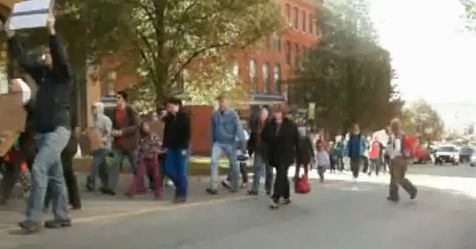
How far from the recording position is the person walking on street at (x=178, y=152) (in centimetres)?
1327

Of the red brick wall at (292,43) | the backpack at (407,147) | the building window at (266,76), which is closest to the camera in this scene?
the backpack at (407,147)

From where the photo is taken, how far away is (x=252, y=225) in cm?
1080

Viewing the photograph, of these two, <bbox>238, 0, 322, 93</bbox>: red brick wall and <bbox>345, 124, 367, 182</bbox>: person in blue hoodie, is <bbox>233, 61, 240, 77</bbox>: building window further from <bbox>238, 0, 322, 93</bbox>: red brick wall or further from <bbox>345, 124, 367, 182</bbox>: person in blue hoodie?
<bbox>238, 0, 322, 93</bbox>: red brick wall

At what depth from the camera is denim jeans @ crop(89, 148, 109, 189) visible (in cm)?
1430

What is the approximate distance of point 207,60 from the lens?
28.9m

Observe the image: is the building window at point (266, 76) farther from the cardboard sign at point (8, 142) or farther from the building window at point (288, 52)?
the cardboard sign at point (8, 142)

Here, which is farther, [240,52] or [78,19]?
[240,52]

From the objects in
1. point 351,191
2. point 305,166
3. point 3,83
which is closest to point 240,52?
point 3,83

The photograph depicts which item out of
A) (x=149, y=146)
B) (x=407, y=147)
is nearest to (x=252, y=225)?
(x=149, y=146)

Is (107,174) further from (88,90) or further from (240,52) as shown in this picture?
(88,90)

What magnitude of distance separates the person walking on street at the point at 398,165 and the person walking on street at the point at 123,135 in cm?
485

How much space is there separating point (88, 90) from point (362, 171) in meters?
11.7

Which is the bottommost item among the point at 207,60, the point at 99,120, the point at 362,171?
the point at 362,171

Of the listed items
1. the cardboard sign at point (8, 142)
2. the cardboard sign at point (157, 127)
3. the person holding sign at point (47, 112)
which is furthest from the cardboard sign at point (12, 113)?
the cardboard sign at point (157, 127)
